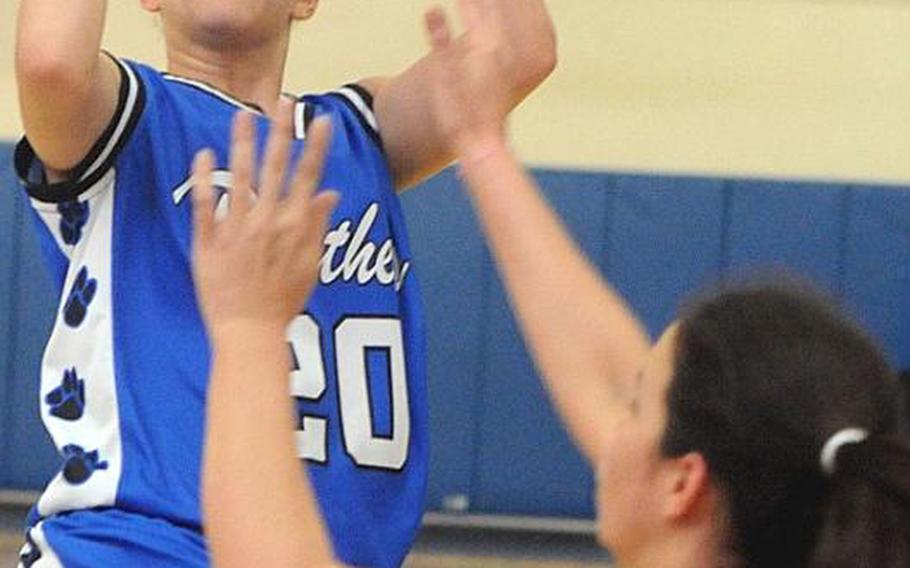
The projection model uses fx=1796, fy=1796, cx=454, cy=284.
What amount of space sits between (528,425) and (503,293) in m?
0.30

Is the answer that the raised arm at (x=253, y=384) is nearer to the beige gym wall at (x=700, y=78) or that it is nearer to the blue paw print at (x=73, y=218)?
the blue paw print at (x=73, y=218)

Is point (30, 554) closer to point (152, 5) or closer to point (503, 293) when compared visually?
point (152, 5)

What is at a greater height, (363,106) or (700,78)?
(363,106)

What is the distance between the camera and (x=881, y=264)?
392 centimetres

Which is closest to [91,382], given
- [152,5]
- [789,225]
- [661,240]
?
[152,5]

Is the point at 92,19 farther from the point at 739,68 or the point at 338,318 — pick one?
the point at 739,68

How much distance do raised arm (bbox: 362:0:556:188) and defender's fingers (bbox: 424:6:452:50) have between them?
0.22ft

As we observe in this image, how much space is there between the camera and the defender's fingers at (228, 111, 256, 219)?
1114 mm

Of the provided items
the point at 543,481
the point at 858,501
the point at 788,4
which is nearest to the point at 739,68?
the point at 788,4

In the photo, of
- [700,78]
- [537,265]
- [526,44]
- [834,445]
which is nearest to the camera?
[834,445]

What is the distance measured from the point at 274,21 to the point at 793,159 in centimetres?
268

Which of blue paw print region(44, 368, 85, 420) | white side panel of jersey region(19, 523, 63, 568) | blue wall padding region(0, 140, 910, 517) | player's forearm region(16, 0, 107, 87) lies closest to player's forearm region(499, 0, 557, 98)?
player's forearm region(16, 0, 107, 87)

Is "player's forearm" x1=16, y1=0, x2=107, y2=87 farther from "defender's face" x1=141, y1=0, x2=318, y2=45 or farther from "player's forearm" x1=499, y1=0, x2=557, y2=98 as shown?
"player's forearm" x1=499, y1=0, x2=557, y2=98

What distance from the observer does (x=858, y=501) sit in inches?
40.9
